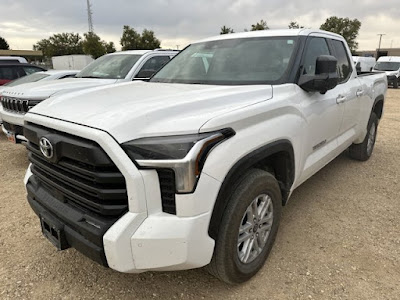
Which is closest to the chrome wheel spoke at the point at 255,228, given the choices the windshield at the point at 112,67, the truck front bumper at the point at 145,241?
the truck front bumper at the point at 145,241

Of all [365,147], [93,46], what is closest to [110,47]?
[93,46]

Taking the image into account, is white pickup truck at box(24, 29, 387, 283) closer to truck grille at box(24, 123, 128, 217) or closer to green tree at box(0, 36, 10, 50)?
truck grille at box(24, 123, 128, 217)

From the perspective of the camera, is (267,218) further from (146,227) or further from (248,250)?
(146,227)

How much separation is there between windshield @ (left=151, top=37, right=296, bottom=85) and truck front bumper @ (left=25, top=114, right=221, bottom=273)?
1394 mm

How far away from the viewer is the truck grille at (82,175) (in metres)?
1.86

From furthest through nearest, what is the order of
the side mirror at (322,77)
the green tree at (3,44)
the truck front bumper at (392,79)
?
the green tree at (3,44), the truck front bumper at (392,79), the side mirror at (322,77)

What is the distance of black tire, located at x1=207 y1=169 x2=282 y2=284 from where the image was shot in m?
2.14

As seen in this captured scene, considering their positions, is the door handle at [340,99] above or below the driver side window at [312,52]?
below

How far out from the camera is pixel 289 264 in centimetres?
275

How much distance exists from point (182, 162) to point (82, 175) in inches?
25.0

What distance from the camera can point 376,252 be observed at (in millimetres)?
2902

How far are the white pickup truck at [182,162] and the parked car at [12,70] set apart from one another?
7.03m

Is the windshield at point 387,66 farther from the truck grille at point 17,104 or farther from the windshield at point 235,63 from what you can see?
the truck grille at point 17,104

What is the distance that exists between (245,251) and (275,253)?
58cm
